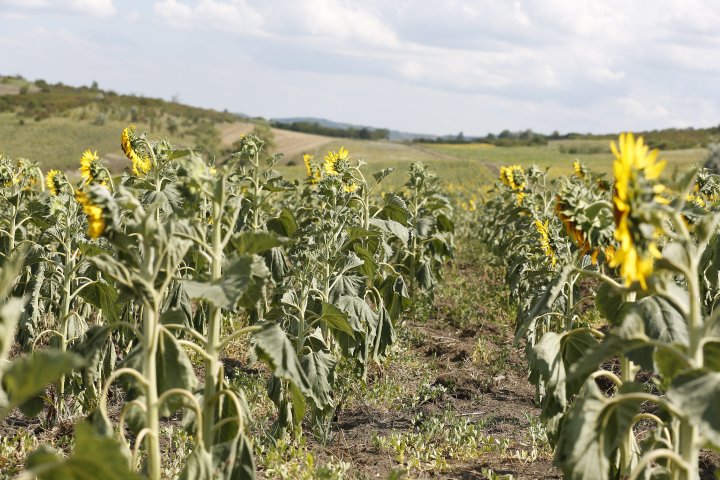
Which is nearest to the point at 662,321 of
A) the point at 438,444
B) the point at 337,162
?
the point at 438,444

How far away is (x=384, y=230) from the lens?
20.0 feet

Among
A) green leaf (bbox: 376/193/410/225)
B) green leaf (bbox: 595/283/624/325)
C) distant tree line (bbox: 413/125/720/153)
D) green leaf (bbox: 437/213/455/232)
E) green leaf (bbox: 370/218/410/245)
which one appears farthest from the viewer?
distant tree line (bbox: 413/125/720/153)

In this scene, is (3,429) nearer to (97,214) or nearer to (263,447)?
(263,447)

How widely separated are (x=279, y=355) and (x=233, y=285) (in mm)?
330

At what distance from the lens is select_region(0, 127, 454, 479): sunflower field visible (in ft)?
7.88

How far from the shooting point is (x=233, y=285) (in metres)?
2.47

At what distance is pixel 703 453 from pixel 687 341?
2.02m

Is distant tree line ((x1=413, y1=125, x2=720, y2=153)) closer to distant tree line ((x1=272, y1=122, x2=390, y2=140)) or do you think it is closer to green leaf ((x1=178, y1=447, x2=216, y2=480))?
distant tree line ((x1=272, y1=122, x2=390, y2=140))

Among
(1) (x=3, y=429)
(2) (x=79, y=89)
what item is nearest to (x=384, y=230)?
(1) (x=3, y=429)

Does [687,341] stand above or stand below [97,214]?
below

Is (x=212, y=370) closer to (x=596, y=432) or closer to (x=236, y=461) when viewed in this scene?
(x=236, y=461)

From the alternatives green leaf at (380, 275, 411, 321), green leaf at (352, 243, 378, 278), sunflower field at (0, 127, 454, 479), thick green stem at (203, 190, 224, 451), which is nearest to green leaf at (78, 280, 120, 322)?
sunflower field at (0, 127, 454, 479)

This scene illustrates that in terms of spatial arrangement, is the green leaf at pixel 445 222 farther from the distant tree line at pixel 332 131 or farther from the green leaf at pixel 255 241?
the distant tree line at pixel 332 131

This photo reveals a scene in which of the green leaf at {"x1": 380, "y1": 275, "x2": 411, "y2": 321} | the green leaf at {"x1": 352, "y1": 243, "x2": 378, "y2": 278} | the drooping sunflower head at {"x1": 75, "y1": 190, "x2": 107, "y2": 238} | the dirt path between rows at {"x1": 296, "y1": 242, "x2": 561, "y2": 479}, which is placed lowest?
the dirt path between rows at {"x1": 296, "y1": 242, "x2": 561, "y2": 479}
